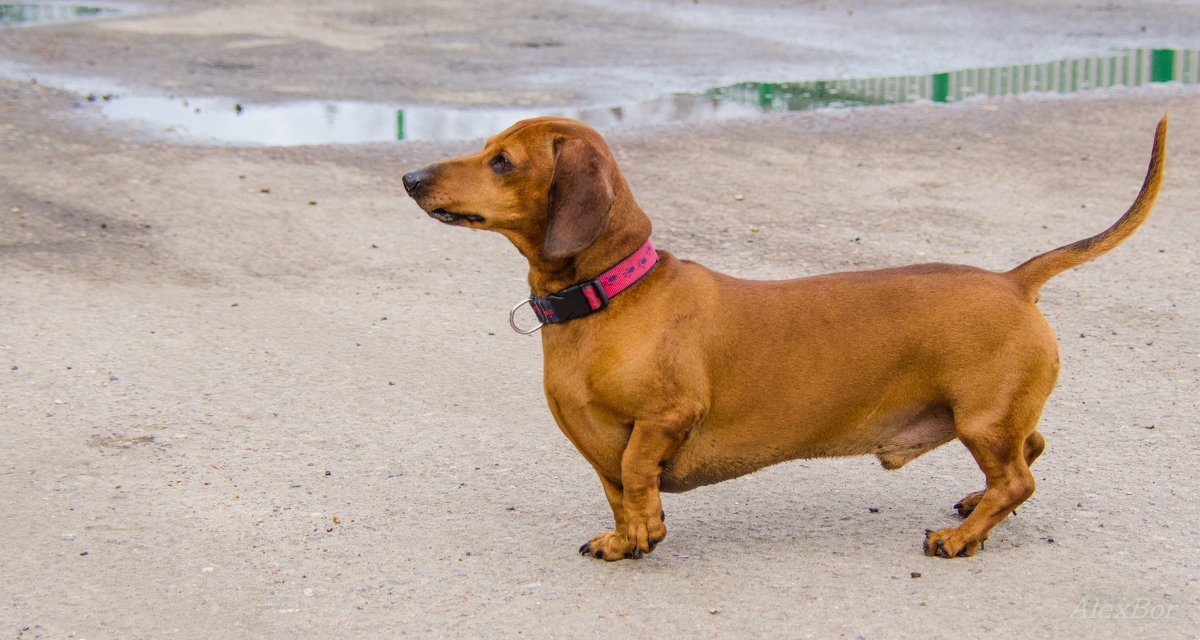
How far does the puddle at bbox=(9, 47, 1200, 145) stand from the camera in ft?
31.1

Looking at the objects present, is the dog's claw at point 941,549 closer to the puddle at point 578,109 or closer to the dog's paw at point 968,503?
the dog's paw at point 968,503

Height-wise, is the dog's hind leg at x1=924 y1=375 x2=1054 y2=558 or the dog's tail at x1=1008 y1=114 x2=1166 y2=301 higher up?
the dog's tail at x1=1008 y1=114 x2=1166 y2=301

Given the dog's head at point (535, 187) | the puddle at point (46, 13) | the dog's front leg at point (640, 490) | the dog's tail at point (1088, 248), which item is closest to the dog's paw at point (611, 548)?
the dog's front leg at point (640, 490)

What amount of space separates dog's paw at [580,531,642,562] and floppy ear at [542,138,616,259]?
0.91 metres

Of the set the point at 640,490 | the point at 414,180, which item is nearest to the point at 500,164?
the point at 414,180

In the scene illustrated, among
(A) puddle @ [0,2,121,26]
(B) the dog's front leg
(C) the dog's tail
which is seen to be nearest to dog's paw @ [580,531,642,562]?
(B) the dog's front leg

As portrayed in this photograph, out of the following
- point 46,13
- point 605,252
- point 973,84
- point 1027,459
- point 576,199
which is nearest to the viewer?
point 576,199

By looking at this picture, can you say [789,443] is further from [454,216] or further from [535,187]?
[454,216]

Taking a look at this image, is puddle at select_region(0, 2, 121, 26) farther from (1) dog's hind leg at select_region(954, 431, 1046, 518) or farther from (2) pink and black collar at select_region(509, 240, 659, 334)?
(1) dog's hind leg at select_region(954, 431, 1046, 518)

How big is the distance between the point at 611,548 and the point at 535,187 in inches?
44.6

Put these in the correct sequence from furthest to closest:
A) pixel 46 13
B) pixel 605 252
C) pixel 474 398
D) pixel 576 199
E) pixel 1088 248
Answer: pixel 46 13 → pixel 474 398 → pixel 1088 248 → pixel 605 252 → pixel 576 199

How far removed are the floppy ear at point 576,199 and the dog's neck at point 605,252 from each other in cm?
8

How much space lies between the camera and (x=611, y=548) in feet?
12.2

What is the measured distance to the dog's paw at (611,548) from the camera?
3693 mm
